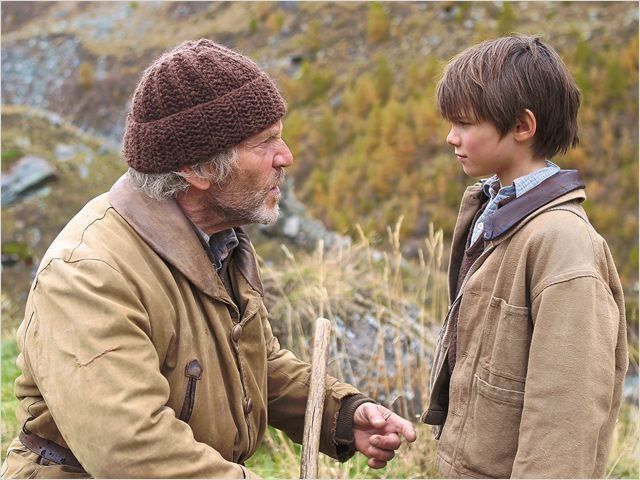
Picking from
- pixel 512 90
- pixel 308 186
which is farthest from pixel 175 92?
pixel 308 186

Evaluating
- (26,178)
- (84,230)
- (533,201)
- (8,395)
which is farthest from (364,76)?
(84,230)

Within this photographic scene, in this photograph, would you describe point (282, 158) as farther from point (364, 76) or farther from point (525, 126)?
point (364, 76)

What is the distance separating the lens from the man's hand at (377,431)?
7.57 ft

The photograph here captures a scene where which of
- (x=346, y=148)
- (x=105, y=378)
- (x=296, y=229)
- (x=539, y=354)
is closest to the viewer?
(x=105, y=378)

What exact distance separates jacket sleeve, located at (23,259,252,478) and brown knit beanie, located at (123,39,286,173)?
0.42m

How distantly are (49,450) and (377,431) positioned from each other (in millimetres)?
987

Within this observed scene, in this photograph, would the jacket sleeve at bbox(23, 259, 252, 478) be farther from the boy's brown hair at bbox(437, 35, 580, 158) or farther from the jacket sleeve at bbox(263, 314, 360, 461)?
the boy's brown hair at bbox(437, 35, 580, 158)

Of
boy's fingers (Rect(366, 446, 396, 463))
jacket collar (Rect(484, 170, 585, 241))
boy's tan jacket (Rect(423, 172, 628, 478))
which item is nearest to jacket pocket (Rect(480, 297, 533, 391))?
boy's tan jacket (Rect(423, 172, 628, 478))

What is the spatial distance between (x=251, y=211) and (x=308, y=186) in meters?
9.29

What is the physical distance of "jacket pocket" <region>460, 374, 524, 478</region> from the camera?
1869 mm

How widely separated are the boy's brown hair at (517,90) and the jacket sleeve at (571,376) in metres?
0.47

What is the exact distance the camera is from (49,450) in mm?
1945

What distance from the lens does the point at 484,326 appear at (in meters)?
1.93

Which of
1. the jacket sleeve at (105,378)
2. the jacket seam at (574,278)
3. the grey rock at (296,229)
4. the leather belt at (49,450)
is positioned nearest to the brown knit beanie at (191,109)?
the jacket sleeve at (105,378)
